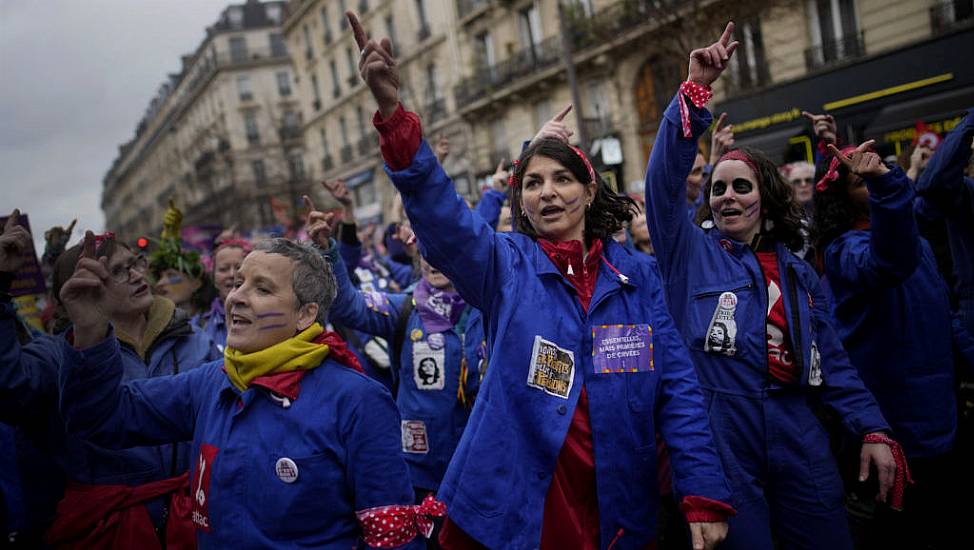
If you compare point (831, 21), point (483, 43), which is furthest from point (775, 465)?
point (483, 43)

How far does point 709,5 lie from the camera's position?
12562 millimetres

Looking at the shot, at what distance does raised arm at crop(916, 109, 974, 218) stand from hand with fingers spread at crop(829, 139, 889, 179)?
98cm

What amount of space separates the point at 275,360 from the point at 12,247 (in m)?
1.02

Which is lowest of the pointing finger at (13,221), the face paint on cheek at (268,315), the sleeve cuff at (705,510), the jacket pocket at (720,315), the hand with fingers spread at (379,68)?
the sleeve cuff at (705,510)

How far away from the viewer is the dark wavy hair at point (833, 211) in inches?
138

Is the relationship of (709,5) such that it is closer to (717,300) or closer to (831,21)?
(831,21)

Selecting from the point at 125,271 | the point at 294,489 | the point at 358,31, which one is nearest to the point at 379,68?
the point at 358,31

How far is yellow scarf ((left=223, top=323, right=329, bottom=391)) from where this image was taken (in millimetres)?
2107

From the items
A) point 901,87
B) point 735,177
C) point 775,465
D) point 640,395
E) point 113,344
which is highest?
point 901,87

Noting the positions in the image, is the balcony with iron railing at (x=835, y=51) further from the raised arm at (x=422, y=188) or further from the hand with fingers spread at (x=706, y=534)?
the raised arm at (x=422, y=188)

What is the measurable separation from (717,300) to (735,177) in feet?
2.02

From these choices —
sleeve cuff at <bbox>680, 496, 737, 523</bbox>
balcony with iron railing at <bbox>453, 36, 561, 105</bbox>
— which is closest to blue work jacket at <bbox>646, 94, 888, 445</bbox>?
sleeve cuff at <bbox>680, 496, 737, 523</bbox>

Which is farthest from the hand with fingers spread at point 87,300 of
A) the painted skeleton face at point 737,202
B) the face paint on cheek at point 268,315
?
the painted skeleton face at point 737,202

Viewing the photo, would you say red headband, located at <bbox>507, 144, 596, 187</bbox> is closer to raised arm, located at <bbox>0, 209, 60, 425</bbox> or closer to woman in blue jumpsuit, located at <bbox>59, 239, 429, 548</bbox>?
woman in blue jumpsuit, located at <bbox>59, 239, 429, 548</bbox>
